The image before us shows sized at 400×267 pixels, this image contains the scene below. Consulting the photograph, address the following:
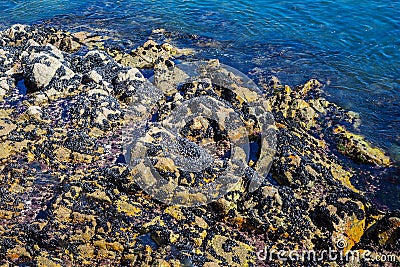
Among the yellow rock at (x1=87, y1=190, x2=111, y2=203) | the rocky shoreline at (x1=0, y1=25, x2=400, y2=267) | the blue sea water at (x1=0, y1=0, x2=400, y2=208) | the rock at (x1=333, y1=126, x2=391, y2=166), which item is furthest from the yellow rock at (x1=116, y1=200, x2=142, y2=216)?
the blue sea water at (x1=0, y1=0, x2=400, y2=208)

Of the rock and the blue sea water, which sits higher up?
the blue sea water

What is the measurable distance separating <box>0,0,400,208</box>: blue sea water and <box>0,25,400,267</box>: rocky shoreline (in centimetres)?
165

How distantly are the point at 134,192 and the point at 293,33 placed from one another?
45.1ft

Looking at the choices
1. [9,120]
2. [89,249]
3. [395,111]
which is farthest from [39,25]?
[395,111]

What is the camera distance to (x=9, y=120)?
11.8 m

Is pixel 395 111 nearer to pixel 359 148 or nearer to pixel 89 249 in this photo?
pixel 359 148

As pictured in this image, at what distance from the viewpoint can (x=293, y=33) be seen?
19109 mm

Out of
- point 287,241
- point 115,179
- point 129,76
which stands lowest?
point 287,241

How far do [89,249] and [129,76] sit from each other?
7.91 metres

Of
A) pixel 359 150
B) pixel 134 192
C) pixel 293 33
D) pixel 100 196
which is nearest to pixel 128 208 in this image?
pixel 134 192

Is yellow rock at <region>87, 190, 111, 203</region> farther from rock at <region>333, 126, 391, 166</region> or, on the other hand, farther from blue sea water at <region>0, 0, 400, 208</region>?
blue sea water at <region>0, 0, 400, 208</region>

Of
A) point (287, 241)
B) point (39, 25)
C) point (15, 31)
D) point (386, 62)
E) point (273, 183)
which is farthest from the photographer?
point (39, 25)

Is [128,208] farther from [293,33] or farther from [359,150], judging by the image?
[293,33]

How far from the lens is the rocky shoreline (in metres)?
7.82
